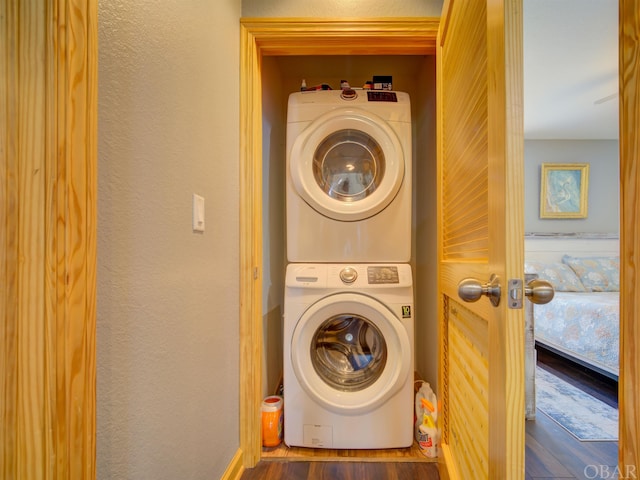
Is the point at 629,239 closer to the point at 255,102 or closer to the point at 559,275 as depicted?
the point at 255,102

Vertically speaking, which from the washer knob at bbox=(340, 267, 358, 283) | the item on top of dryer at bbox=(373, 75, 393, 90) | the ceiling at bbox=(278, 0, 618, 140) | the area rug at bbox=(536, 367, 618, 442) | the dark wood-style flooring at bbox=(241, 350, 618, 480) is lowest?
the dark wood-style flooring at bbox=(241, 350, 618, 480)


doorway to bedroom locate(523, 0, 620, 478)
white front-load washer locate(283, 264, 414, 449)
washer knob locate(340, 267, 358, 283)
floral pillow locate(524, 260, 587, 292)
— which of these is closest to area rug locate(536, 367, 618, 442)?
doorway to bedroom locate(523, 0, 620, 478)

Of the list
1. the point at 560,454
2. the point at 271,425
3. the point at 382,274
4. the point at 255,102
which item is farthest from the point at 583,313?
the point at 255,102

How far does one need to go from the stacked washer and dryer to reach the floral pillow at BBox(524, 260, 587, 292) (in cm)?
170

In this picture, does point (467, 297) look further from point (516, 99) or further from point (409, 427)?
point (409, 427)

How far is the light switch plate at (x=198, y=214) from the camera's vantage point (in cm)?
97

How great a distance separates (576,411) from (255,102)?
2.45 m

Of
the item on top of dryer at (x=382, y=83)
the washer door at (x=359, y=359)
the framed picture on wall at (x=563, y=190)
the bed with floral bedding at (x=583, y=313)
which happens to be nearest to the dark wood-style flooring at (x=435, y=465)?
the washer door at (x=359, y=359)

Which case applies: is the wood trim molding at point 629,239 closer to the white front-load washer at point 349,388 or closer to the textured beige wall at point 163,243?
the textured beige wall at point 163,243

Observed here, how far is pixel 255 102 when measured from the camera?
146cm

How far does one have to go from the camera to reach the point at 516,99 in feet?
1.99

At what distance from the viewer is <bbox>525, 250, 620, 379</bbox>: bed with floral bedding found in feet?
6.75

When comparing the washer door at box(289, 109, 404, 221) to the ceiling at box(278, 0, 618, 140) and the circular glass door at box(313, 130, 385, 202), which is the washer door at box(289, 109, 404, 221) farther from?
the ceiling at box(278, 0, 618, 140)

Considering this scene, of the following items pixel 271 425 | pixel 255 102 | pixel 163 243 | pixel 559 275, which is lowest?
pixel 271 425
